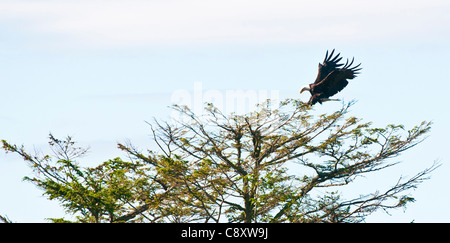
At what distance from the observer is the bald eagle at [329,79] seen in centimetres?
1791

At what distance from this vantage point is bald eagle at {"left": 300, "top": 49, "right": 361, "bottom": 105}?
17.9 meters

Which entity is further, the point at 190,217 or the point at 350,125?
the point at 350,125

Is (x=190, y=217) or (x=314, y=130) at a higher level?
(x=314, y=130)

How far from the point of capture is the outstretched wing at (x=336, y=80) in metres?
17.9

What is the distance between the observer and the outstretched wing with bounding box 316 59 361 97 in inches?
705

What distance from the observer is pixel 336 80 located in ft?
59.1

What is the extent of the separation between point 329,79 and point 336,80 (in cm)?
19

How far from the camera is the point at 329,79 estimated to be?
18.0m

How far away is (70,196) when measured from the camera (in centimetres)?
1816
